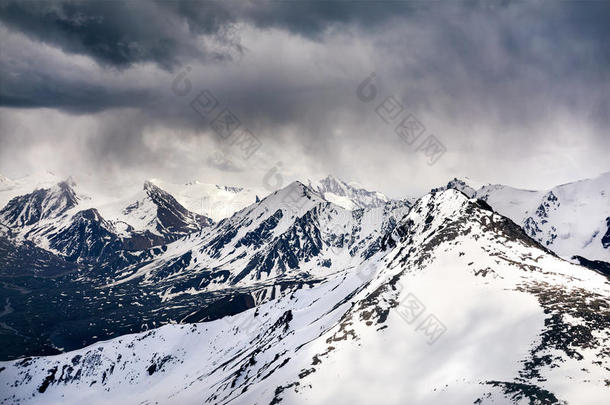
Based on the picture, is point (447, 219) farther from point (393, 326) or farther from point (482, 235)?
point (393, 326)

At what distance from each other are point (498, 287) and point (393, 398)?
1970 inches

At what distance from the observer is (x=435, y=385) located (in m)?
98.2

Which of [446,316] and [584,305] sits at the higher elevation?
[446,316]

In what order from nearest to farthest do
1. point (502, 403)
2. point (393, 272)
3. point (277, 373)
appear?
point (502, 403)
point (277, 373)
point (393, 272)

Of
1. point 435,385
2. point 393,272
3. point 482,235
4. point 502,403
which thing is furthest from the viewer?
point 393,272

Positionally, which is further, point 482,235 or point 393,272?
point 393,272

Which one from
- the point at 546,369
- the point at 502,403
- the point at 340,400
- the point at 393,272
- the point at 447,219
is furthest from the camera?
the point at 447,219

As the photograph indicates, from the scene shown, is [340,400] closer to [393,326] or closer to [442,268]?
[393,326]

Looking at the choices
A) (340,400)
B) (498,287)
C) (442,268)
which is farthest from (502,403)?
(442,268)

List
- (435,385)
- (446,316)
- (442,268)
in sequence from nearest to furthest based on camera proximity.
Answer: (435,385) < (446,316) < (442,268)

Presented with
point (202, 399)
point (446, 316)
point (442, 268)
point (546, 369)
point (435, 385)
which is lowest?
point (546, 369)

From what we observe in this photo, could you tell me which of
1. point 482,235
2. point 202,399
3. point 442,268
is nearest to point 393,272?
point 442,268

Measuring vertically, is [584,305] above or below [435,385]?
below

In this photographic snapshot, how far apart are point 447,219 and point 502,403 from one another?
111683 mm
